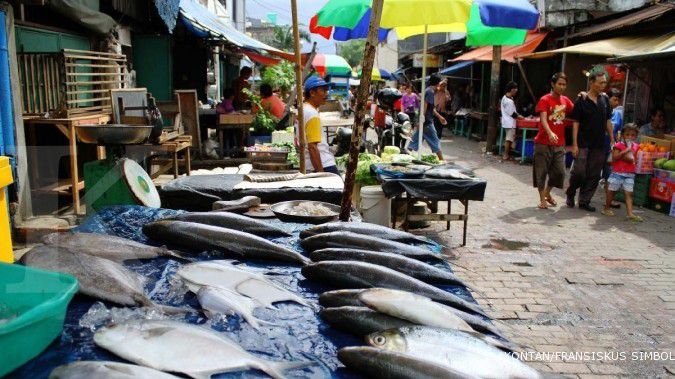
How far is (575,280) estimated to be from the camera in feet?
20.4

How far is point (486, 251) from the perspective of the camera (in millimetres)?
7312

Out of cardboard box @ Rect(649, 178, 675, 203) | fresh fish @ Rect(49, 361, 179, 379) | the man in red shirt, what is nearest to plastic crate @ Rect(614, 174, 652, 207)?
cardboard box @ Rect(649, 178, 675, 203)

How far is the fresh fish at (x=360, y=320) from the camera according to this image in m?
2.72

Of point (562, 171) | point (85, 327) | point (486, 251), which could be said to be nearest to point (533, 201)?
point (562, 171)

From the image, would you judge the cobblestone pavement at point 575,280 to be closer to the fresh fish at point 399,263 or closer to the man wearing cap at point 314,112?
the fresh fish at point 399,263

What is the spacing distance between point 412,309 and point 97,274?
1.69 m

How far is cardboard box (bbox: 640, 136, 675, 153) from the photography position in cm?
950

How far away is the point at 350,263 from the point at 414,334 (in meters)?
0.89

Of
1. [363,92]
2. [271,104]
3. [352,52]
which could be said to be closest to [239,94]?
[271,104]

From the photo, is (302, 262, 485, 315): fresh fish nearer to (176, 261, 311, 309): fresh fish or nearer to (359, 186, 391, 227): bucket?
(176, 261, 311, 309): fresh fish

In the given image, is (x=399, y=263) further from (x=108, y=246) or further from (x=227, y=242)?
(x=108, y=246)

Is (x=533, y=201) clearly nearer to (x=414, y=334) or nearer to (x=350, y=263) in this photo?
(x=350, y=263)

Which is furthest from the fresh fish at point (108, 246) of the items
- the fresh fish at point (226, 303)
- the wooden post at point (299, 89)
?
the wooden post at point (299, 89)

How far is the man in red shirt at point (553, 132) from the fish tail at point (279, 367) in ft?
25.6
